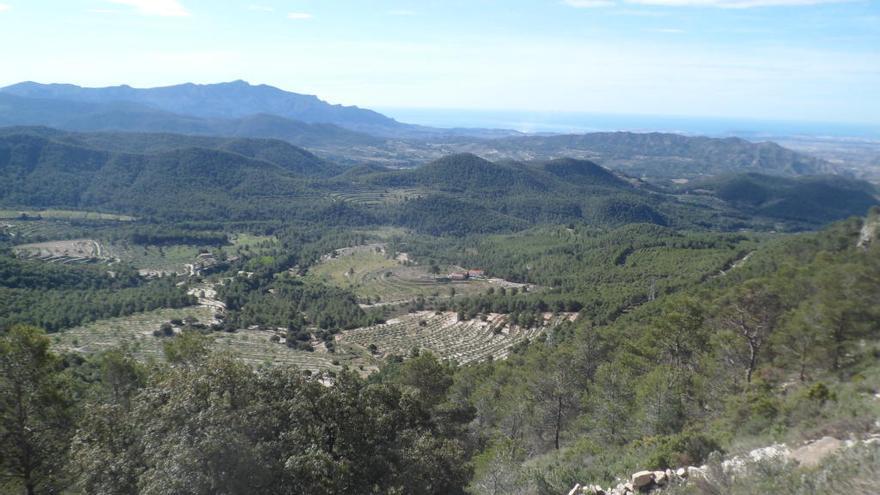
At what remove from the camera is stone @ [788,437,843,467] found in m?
10.8

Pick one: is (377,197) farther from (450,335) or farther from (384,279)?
(450,335)

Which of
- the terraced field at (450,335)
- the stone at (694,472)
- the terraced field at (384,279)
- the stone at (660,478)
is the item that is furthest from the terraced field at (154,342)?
the stone at (694,472)

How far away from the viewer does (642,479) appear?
39.1ft

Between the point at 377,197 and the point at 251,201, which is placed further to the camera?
the point at 377,197

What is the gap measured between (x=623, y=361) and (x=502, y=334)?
41240mm

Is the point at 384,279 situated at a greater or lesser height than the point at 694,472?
lesser

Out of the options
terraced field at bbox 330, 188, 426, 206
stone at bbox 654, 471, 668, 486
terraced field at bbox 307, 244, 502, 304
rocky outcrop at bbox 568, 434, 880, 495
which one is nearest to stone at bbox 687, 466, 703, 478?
rocky outcrop at bbox 568, 434, 880, 495

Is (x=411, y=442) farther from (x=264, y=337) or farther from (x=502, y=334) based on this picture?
(x=264, y=337)

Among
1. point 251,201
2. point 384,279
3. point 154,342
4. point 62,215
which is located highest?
point 251,201

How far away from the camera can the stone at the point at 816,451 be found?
35.3ft

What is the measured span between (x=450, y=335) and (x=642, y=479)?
5794 cm

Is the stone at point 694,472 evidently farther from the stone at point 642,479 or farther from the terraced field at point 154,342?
the terraced field at point 154,342

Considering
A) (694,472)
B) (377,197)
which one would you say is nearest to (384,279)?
(377,197)

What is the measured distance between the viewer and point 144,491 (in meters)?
10.2
